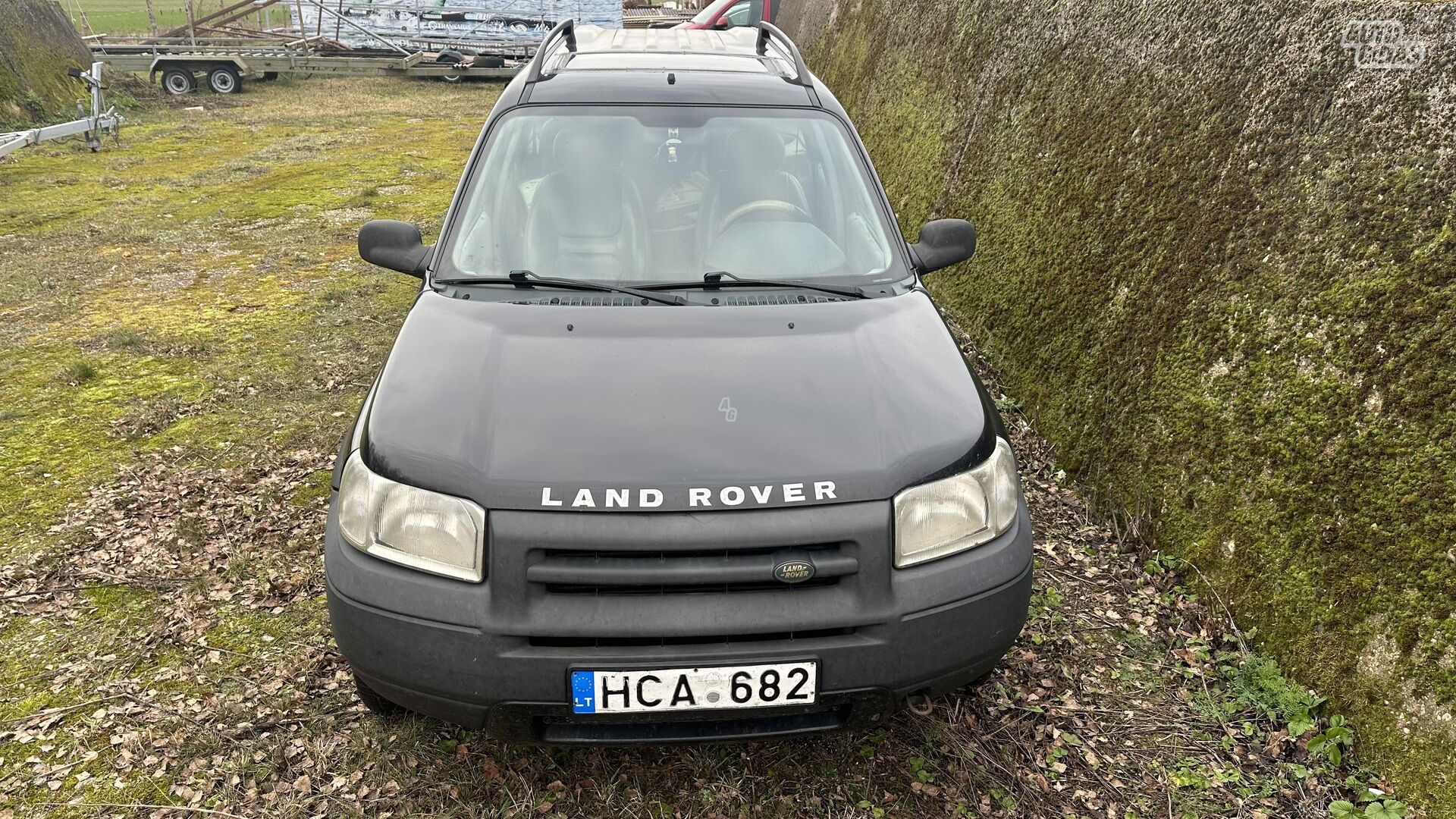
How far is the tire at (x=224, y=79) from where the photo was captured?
1894 cm

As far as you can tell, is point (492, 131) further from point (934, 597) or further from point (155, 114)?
point (155, 114)

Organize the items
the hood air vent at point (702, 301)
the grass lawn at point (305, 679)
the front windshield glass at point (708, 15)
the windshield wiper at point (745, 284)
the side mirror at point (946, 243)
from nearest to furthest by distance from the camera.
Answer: the grass lawn at point (305, 679), the hood air vent at point (702, 301), the windshield wiper at point (745, 284), the side mirror at point (946, 243), the front windshield glass at point (708, 15)

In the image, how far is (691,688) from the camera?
2.21 meters

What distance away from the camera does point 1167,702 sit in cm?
301

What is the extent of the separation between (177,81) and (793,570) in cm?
2150

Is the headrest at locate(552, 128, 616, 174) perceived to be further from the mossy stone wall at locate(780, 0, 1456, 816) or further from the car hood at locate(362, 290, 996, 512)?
the mossy stone wall at locate(780, 0, 1456, 816)

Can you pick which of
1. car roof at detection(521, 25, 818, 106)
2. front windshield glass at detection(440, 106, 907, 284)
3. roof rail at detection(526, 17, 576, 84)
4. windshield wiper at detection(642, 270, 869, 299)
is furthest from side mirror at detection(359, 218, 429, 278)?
windshield wiper at detection(642, 270, 869, 299)

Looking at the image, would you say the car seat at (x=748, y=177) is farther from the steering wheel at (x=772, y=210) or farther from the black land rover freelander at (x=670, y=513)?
the black land rover freelander at (x=670, y=513)

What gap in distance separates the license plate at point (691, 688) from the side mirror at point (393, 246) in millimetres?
1887

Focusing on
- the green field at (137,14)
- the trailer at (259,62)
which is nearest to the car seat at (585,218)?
the trailer at (259,62)

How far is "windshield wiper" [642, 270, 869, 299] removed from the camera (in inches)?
120

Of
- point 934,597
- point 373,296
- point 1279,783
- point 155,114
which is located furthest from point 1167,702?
point 155,114

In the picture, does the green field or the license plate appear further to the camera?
the green field

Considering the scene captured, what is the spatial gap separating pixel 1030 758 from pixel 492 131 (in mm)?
2980
